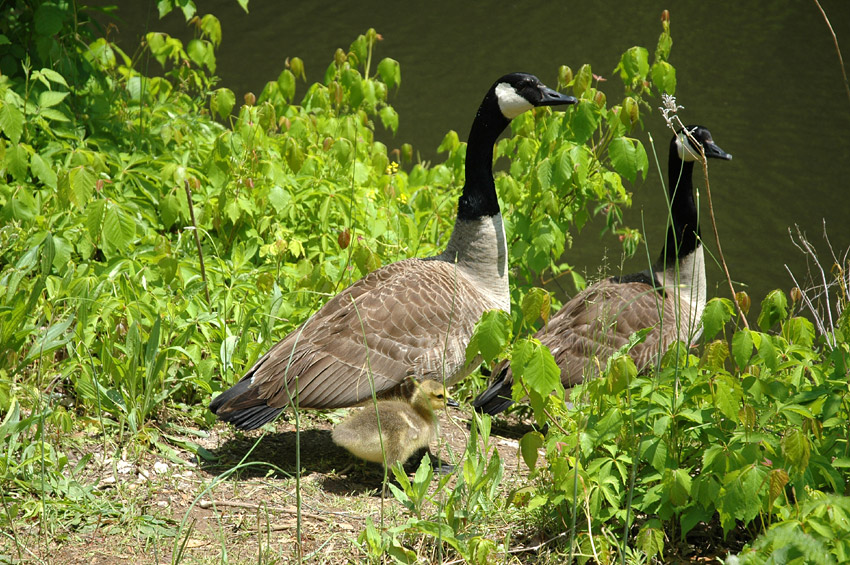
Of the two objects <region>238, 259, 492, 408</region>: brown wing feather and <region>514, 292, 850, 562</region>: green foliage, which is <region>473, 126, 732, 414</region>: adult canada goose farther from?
<region>514, 292, 850, 562</region>: green foliage

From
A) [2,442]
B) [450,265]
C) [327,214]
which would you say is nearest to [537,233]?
[450,265]

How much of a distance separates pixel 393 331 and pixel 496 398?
81 cm

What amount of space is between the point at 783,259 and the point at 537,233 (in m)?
3.81

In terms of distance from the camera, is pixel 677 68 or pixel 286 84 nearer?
pixel 286 84

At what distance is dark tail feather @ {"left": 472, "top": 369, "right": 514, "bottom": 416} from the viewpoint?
4.62 meters

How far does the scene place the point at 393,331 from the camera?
417 cm

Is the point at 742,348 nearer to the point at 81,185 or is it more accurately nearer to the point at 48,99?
the point at 81,185

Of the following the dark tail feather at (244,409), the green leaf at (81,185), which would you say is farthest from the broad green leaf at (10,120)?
the dark tail feather at (244,409)

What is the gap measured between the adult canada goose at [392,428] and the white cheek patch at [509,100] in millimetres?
1849

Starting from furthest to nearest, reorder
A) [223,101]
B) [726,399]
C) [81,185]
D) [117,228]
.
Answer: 1. [223,101]
2. [81,185]
3. [117,228]
4. [726,399]

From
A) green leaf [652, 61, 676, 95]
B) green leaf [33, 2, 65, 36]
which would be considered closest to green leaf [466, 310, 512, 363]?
green leaf [652, 61, 676, 95]

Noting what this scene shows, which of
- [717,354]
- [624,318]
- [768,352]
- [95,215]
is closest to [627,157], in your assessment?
[624,318]

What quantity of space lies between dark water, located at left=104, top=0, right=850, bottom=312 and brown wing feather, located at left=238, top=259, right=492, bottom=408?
3787 millimetres

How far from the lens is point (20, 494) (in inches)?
133
